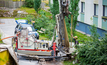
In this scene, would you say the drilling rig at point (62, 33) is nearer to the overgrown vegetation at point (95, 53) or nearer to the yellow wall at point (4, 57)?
the overgrown vegetation at point (95, 53)

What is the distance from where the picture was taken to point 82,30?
2591cm

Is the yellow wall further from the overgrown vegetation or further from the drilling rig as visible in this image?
the drilling rig

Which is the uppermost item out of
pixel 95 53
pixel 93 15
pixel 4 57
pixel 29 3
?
pixel 29 3

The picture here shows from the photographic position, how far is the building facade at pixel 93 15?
2072 centimetres

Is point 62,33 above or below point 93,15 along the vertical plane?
below

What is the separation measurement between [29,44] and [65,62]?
8.99 ft

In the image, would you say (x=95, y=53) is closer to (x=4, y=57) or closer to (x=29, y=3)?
(x=4, y=57)

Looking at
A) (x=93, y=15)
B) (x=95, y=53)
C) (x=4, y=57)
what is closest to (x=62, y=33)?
(x=95, y=53)

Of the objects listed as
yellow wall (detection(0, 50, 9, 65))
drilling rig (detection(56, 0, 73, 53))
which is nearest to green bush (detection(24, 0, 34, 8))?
drilling rig (detection(56, 0, 73, 53))

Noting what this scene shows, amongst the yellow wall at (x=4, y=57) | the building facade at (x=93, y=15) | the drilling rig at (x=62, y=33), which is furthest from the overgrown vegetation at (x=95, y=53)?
the building facade at (x=93, y=15)

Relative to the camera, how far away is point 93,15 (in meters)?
23.3

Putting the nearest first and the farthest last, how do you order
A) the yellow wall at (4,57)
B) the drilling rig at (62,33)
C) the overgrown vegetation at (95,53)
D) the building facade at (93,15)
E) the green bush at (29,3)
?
the yellow wall at (4,57) → the overgrown vegetation at (95,53) → the drilling rig at (62,33) → the building facade at (93,15) → the green bush at (29,3)

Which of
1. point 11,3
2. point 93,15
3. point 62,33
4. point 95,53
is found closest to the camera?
point 95,53

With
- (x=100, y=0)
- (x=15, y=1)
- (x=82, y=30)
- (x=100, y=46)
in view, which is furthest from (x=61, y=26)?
(x=15, y=1)
